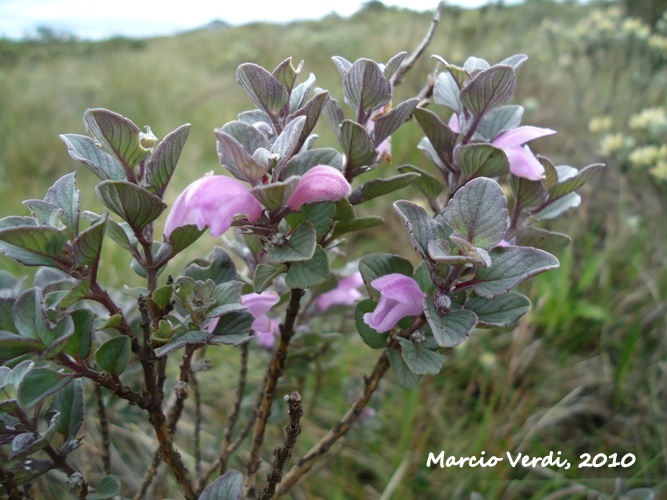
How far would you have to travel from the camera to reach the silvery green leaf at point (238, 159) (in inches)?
13.7

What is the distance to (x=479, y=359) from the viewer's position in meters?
1.42

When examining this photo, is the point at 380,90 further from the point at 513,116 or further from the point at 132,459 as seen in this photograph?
the point at 132,459

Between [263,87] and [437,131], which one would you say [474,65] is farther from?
[263,87]

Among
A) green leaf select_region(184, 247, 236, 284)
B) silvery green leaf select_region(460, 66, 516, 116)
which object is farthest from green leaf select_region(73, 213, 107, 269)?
silvery green leaf select_region(460, 66, 516, 116)

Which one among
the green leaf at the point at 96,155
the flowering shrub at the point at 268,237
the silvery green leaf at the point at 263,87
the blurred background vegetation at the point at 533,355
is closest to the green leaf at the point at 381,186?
the flowering shrub at the point at 268,237

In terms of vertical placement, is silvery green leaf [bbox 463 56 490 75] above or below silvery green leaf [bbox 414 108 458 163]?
above

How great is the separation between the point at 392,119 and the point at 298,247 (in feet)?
0.47

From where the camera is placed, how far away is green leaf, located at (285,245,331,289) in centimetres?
41

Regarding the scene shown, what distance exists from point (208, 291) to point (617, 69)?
8.56 feet

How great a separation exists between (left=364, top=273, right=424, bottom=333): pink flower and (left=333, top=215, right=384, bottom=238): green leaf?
0.06m

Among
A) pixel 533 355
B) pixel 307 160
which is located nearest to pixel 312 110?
pixel 307 160

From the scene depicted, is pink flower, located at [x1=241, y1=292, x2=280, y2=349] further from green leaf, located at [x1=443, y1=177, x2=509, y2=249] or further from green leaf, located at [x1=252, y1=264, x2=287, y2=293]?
green leaf, located at [x1=443, y1=177, x2=509, y2=249]

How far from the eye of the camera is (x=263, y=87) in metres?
0.44

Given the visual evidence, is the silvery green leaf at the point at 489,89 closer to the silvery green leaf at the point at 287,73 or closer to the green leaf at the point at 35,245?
the silvery green leaf at the point at 287,73
